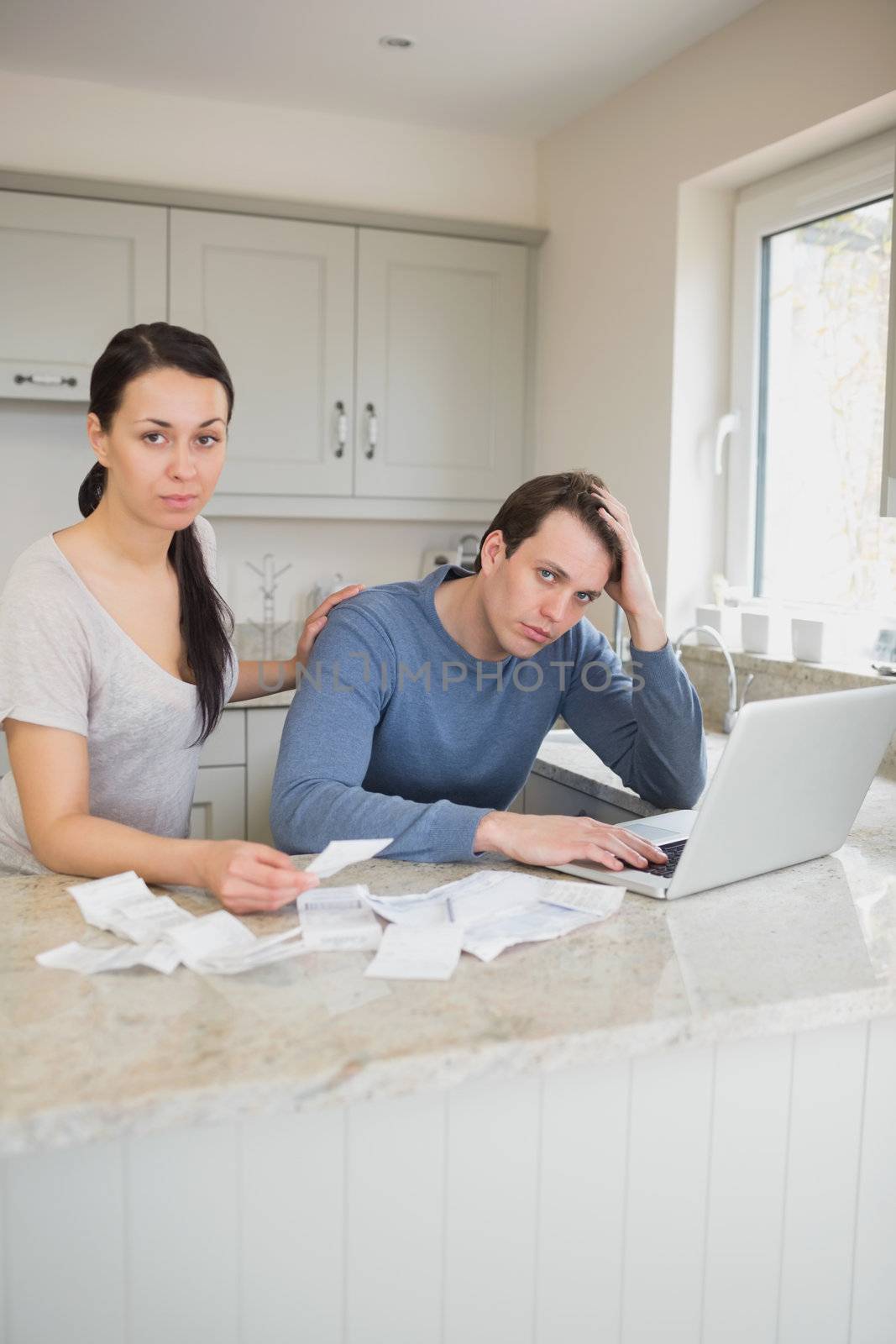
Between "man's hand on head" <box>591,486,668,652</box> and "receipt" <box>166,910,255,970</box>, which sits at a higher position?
"man's hand on head" <box>591,486,668,652</box>

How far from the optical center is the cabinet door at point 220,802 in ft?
10.1

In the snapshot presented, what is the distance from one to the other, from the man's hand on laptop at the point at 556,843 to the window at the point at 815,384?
4.72ft

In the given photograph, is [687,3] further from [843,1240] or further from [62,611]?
[843,1240]

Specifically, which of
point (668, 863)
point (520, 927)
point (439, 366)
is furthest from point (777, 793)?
point (439, 366)

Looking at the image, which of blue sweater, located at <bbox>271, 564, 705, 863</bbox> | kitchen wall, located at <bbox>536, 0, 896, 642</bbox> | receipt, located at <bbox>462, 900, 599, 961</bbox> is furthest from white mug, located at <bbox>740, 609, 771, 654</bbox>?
receipt, located at <bbox>462, 900, 599, 961</bbox>

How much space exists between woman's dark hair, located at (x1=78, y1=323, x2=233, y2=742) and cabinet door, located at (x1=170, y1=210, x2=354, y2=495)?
5.67ft

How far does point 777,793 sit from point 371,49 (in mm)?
2423

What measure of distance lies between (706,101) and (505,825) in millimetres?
2191

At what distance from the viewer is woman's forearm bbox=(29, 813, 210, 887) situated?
4.31 feet

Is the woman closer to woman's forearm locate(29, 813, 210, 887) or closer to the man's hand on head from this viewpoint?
woman's forearm locate(29, 813, 210, 887)

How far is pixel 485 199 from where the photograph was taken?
148 inches

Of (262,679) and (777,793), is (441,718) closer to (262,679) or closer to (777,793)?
(262,679)

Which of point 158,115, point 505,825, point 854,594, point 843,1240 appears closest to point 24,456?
point 158,115

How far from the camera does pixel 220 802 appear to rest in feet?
10.2
